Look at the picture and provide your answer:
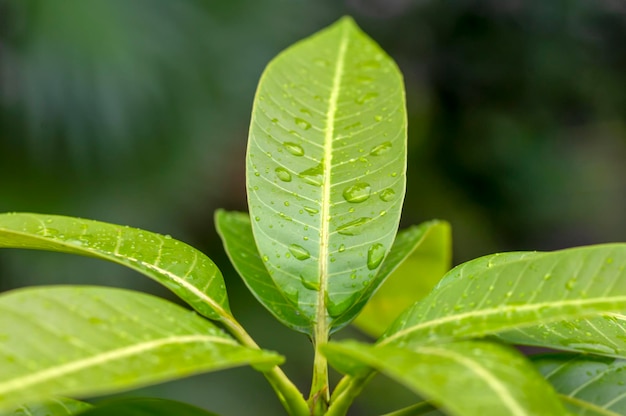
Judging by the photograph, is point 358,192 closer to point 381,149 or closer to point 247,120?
point 381,149

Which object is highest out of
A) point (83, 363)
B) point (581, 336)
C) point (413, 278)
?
point (83, 363)

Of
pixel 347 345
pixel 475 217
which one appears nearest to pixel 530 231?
pixel 475 217

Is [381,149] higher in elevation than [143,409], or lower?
higher

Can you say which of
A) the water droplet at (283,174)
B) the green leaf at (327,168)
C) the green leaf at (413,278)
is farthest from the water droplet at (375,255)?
the green leaf at (413,278)

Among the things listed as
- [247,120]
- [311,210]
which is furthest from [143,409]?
[247,120]

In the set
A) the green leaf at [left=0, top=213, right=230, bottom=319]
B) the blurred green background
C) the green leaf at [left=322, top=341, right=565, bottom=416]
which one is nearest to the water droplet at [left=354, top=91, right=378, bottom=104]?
the green leaf at [left=0, top=213, right=230, bottom=319]

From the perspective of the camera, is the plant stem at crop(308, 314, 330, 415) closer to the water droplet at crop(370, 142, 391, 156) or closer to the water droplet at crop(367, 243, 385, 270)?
the water droplet at crop(367, 243, 385, 270)

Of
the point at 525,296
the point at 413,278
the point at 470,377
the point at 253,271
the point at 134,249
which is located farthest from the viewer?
the point at 413,278
